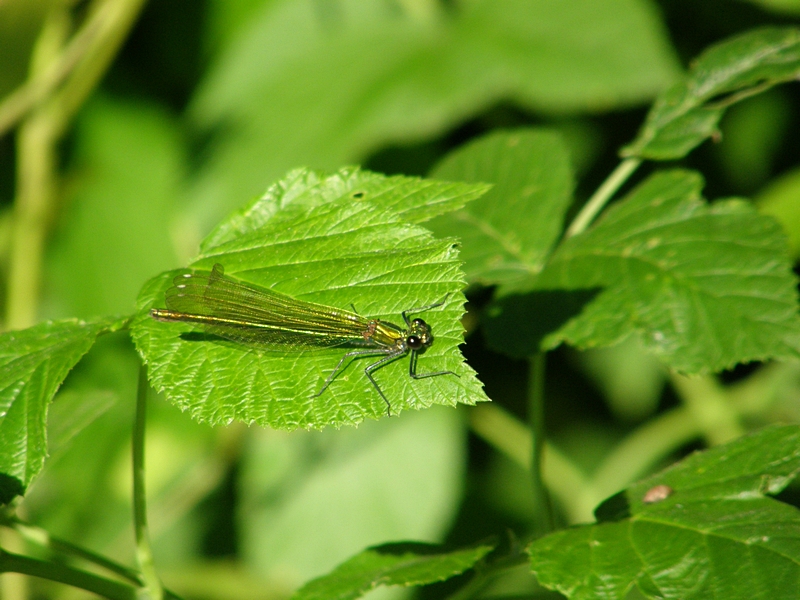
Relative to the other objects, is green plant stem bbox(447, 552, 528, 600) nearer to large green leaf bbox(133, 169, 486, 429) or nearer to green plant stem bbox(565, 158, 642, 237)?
large green leaf bbox(133, 169, 486, 429)

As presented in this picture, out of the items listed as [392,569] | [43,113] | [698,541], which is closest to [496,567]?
[392,569]

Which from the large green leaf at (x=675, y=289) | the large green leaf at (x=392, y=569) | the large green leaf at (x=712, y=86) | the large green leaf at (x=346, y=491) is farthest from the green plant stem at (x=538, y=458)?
the large green leaf at (x=346, y=491)

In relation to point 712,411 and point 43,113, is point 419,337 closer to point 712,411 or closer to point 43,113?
point 712,411

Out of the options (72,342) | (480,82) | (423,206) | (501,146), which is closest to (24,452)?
(72,342)

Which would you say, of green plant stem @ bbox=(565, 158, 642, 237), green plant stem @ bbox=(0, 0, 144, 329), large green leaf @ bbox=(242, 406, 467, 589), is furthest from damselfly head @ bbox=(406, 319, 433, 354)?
green plant stem @ bbox=(0, 0, 144, 329)

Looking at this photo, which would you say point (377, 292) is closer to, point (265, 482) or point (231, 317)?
point (231, 317)

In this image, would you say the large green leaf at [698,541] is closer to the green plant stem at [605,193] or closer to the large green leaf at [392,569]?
the large green leaf at [392,569]
